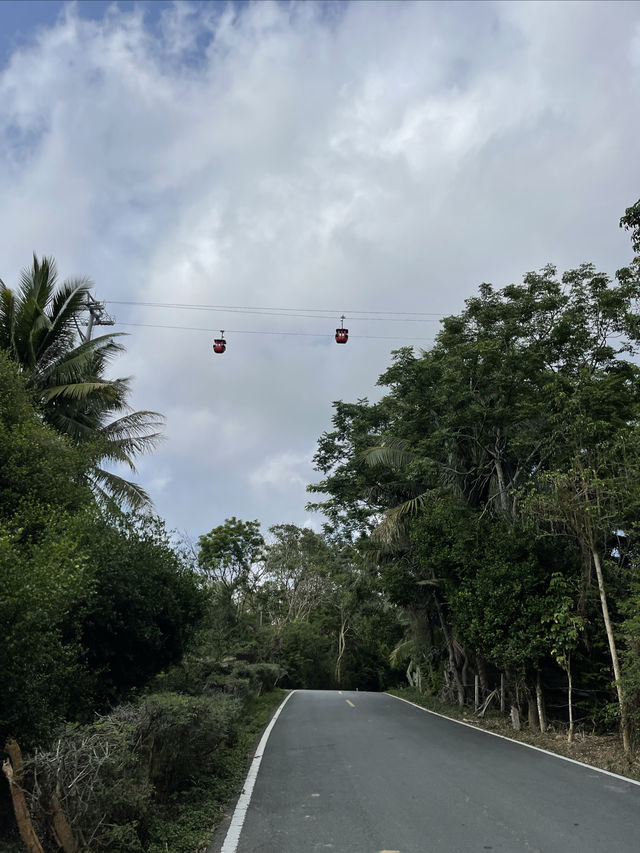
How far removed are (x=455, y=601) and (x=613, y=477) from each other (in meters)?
5.45

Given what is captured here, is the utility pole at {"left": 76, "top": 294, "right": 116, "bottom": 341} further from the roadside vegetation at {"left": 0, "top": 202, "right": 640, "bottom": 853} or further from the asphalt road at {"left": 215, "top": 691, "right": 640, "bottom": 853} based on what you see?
the asphalt road at {"left": 215, "top": 691, "right": 640, "bottom": 853}

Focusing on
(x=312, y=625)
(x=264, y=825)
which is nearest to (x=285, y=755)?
(x=264, y=825)

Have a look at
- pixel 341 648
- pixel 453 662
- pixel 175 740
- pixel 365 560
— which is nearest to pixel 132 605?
pixel 175 740

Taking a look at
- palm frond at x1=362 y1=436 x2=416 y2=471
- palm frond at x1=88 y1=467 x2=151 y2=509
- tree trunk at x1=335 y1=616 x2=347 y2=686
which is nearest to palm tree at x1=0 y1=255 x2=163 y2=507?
palm frond at x1=88 y1=467 x2=151 y2=509

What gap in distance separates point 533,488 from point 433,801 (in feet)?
22.6

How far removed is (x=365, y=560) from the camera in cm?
2080

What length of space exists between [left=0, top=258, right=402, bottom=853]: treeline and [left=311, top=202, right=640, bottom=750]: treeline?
20.0ft

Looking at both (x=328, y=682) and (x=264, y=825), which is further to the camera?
(x=328, y=682)

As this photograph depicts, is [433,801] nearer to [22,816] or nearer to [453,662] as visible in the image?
[22,816]

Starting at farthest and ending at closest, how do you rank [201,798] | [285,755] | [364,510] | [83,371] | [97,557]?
[364,510] → [83,371] → [285,755] → [97,557] → [201,798]

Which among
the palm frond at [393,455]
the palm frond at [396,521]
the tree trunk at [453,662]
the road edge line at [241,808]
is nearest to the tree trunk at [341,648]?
the tree trunk at [453,662]

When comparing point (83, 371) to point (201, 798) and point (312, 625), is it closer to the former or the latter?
point (201, 798)

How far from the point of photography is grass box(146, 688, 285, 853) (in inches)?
217

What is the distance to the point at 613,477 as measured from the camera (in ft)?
36.9
